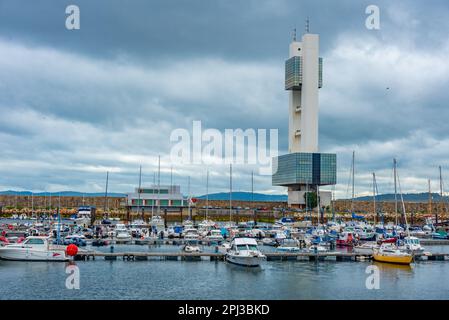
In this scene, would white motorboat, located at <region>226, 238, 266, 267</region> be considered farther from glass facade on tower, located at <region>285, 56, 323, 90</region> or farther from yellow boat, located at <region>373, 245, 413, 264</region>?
glass facade on tower, located at <region>285, 56, 323, 90</region>

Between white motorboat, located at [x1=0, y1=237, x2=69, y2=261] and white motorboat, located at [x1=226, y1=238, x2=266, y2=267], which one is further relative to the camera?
white motorboat, located at [x1=0, y1=237, x2=69, y2=261]

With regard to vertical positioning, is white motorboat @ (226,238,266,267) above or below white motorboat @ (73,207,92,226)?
below

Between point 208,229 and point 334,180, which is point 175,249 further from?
point 334,180

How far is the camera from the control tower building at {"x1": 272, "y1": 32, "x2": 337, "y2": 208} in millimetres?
187875

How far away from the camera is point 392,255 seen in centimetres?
6166

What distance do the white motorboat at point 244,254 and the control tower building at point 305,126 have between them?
130021 mm

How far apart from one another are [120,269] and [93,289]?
11.7m

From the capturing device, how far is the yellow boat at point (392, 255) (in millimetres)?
61250

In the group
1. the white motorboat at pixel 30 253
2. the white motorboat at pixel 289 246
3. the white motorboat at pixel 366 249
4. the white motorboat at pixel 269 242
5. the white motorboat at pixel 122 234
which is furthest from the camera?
the white motorboat at pixel 122 234

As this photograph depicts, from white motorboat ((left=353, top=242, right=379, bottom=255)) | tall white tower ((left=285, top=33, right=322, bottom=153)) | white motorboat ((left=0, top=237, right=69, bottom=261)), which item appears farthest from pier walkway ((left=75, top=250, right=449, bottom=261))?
tall white tower ((left=285, top=33, right=322, bottom=153))

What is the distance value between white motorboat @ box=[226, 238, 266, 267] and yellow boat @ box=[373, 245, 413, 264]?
14848 mm

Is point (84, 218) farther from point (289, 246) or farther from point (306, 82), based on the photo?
point (306, 82)

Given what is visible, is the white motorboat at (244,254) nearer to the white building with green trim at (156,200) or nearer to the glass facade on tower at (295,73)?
the white building with green trim at (156,200)

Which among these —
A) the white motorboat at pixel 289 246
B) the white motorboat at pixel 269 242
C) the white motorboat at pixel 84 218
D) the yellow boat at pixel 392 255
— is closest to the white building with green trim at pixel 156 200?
the white motorboat at pixel 84 218
